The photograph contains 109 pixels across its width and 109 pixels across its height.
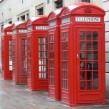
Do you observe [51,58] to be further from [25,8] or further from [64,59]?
[25,8]

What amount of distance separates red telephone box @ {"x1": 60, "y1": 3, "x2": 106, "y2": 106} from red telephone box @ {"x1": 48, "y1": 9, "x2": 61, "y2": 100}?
89 centimetres

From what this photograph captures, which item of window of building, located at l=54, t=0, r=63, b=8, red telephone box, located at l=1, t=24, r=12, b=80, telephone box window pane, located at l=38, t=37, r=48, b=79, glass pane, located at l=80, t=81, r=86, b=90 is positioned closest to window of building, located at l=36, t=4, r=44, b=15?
red telephone box, located at l=1, t=24, r=12, b=80

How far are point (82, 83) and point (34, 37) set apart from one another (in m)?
4.49

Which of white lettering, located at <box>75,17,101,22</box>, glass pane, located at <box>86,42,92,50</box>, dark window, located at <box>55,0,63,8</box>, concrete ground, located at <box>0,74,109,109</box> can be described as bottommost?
concrete ground, located at <box>0,74,109,109</box>

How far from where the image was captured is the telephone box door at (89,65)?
39.3 feet

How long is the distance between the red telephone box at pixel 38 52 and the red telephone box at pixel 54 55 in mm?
2391

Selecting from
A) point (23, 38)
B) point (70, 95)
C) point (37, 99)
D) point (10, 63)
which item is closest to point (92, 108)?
point (70, 95)

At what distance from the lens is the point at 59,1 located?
2002 centimetres

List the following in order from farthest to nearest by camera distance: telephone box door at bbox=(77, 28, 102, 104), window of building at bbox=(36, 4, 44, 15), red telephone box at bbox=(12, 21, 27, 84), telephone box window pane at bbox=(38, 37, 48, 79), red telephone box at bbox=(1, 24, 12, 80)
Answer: window of building at bbox=(36, 4, 44, 15) < red telephone box at bbox=(1, 24, 12, 80) < red telephone box at bbox=(12, 21, 27, 84) < telephone box window pane at bbox=(38, 37, 48, 79) < telephone box door at bbox=(77, 28, 102, 104)

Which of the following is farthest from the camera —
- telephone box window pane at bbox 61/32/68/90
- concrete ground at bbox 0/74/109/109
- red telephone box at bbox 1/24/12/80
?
red telephone box at bbox 1/24/12/80

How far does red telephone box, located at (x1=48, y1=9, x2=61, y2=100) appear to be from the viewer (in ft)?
42.9

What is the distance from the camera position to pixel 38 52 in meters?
16.2

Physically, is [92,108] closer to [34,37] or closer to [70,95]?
[70,95]

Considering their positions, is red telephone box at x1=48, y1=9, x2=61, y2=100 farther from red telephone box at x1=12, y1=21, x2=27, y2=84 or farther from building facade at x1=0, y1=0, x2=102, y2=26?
red telephone box at x1=12, y1=21, x2=27, y2=84
